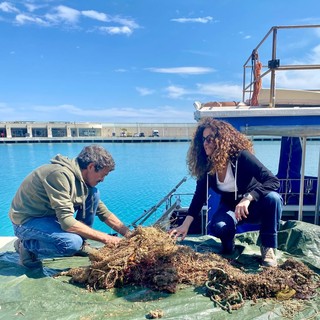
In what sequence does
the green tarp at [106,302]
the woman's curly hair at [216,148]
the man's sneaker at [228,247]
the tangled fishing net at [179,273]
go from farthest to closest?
1. the man's sneaker at [228,247]
2. the woman's curly hair at [216,148]
3. the tangled fishing net at [179,273]
4. the green tarp at [106,302]

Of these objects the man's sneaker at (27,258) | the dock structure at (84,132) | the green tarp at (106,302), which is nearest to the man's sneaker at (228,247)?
the green tarp at (106,302)

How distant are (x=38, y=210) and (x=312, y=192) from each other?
5.63m

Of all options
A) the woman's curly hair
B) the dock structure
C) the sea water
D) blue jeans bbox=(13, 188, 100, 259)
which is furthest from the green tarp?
the dock structure

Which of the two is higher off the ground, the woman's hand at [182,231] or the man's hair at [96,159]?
the man's hair at [96,159]

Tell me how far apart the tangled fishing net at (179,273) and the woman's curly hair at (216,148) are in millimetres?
789

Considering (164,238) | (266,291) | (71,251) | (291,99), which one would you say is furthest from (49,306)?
(291,99)

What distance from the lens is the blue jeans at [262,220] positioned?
2.58 m

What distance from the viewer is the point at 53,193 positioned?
2.46 metres

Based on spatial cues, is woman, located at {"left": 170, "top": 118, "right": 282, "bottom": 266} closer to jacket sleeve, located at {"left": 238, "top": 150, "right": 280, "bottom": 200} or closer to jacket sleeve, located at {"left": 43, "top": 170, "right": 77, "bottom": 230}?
jacket sleeve, located at {"left": 238, "top": 150, "right": 280, "bottom": 200}

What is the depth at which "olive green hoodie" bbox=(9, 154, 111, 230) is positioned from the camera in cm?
247

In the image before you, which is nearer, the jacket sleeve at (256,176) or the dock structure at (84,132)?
the jacket sleeve at (256,176)

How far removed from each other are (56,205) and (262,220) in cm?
186

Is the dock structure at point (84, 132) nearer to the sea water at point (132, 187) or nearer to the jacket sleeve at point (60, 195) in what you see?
the sea water at point (132, 187)

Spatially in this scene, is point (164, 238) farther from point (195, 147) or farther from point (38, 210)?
point (38, 210)
